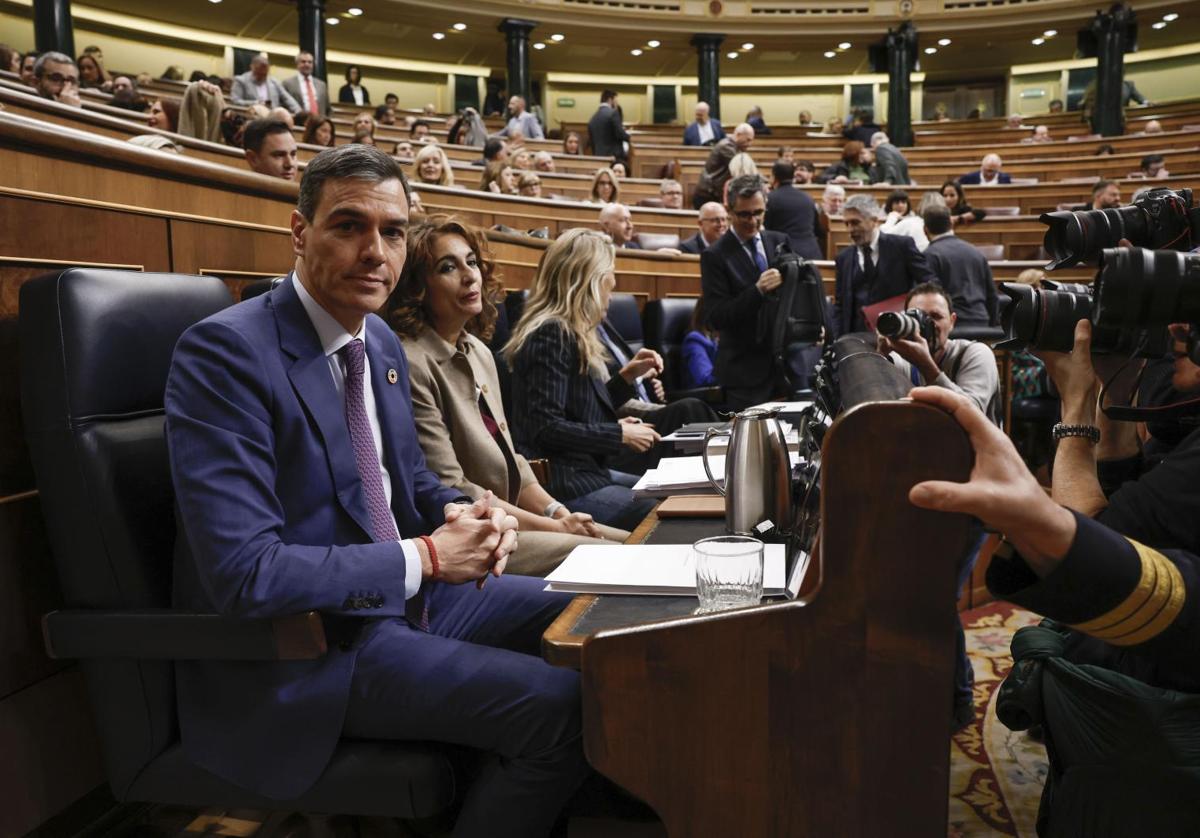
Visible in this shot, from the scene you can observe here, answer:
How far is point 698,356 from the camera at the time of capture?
157 inches

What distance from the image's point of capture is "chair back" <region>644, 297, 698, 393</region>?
13.3ft

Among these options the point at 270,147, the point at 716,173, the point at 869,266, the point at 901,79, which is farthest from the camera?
the point at 901,79

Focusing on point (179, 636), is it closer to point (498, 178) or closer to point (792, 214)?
point (792, 214)

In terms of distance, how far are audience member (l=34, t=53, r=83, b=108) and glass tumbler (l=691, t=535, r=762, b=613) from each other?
4672mm

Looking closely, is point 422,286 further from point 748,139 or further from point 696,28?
point 696,28

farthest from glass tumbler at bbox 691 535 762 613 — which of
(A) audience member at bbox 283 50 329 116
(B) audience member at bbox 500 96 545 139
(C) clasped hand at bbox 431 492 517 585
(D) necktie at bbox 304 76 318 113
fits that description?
(B) audience member at bbox 500 96 545 139

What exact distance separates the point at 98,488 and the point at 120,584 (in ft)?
0.40

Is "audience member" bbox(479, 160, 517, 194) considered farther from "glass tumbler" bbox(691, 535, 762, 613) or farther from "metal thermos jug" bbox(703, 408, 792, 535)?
"glass tumbler" bbox(691, 535, 762, 613)

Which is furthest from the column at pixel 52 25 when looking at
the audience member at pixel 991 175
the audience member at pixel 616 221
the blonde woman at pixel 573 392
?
the blonde woman at pixel 573 392

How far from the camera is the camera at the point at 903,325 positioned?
1721 millimetres

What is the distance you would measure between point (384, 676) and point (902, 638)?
624 mm

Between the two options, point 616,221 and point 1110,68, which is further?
point 1110,68

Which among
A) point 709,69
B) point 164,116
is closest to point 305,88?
point 164,116

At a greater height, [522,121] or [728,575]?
[522,121]
